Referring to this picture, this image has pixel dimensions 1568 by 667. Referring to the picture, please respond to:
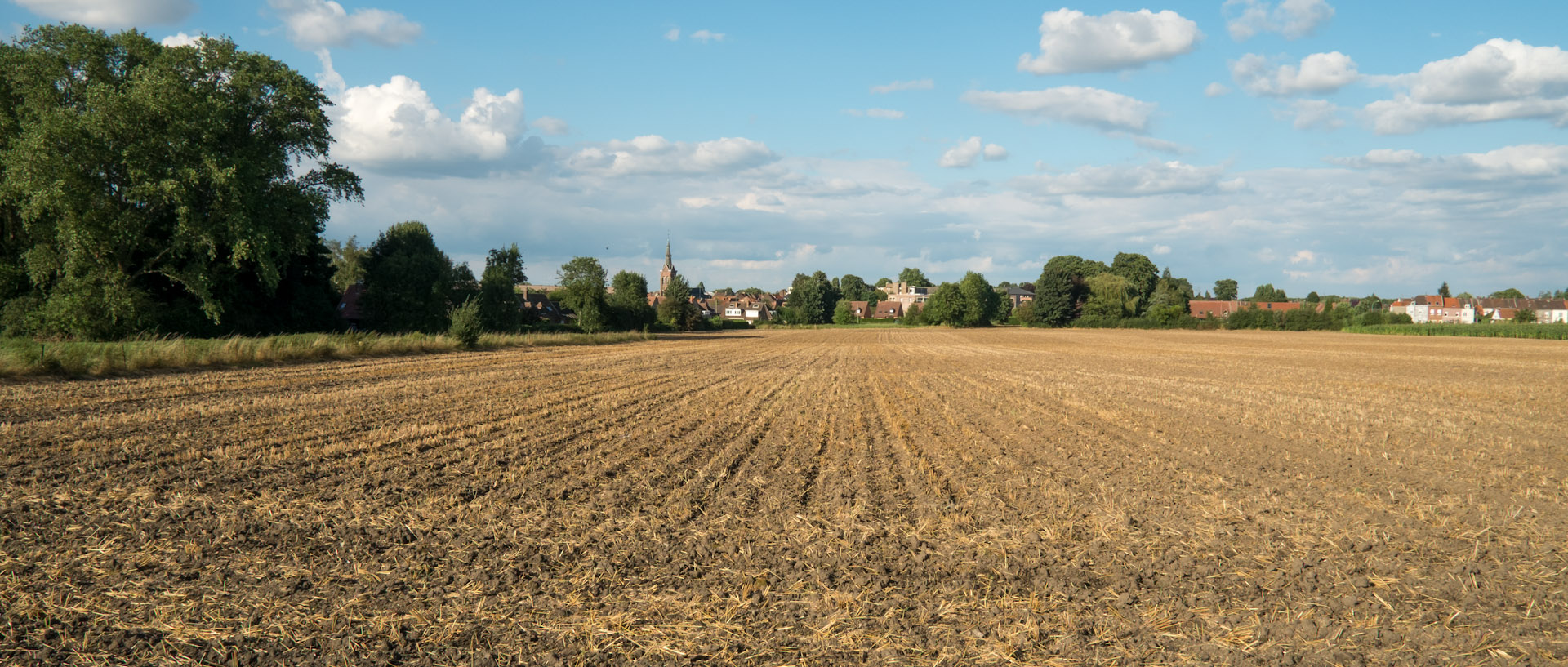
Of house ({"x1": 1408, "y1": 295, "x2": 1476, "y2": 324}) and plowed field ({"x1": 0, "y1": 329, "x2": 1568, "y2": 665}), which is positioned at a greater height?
house ({"x1": 1408, "y1": 295, "x2": 1476, "y2": 324})

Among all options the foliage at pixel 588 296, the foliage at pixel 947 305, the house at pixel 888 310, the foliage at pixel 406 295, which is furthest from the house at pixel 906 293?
the foliage at pixel 406 295

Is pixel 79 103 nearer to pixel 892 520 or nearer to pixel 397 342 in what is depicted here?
pixel 397 342

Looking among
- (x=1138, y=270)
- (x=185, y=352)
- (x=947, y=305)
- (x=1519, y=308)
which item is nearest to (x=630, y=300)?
(x=185, y=352)

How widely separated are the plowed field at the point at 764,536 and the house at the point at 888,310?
151145 mm

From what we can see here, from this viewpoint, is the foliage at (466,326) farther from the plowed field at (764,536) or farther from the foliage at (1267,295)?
the foliage at (1267,295)

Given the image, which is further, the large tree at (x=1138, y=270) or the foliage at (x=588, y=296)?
the large tree at (x=1138, y=270)

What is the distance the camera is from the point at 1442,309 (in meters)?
134

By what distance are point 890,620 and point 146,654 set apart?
3.99m

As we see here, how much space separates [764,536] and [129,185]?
108 feet

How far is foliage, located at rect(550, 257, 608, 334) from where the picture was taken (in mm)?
57094

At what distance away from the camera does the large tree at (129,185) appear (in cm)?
2562

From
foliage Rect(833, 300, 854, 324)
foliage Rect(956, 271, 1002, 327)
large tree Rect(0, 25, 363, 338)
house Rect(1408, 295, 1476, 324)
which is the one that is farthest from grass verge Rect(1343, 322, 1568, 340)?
large tree Rect(0, 25, 363, 338)

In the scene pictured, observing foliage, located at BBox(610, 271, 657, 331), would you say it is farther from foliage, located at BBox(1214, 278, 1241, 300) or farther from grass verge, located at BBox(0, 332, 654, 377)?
foliage, located at BBox(1214, 278, 1241, 300)

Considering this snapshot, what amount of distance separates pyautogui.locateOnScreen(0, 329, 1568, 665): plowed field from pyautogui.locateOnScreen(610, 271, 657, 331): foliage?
51754 millimetres
